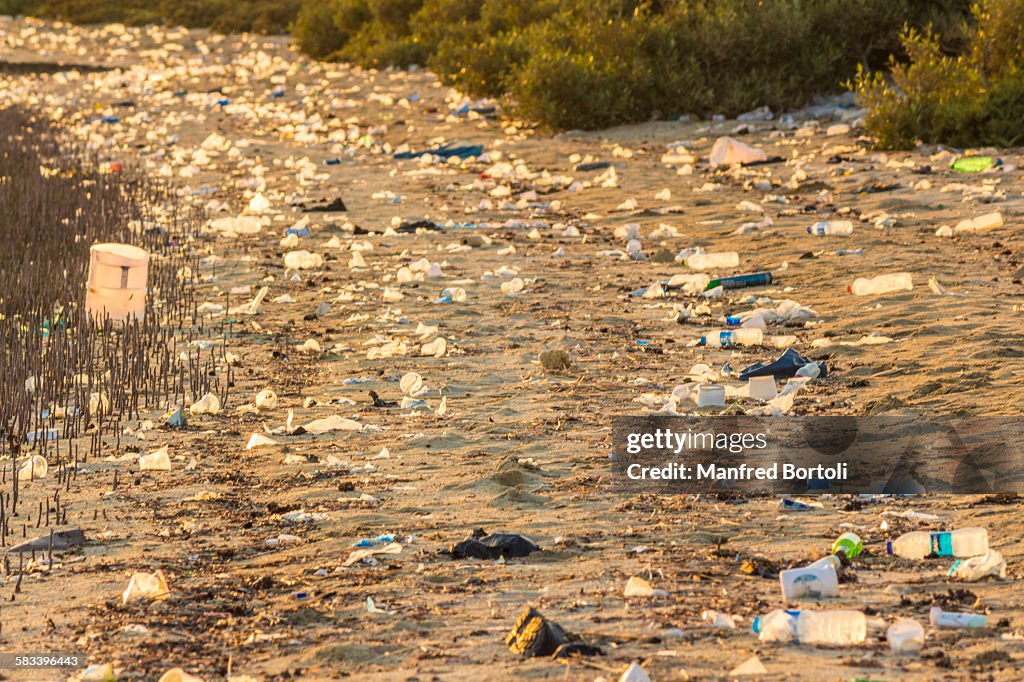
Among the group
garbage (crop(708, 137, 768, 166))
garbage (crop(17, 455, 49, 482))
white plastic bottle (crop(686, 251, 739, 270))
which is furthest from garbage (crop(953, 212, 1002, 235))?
garbage (crop(17, 455, 49, 482))

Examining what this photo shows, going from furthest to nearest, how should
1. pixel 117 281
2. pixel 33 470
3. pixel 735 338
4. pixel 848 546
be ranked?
pixel 117 281
pixel 735 338
pixel 33 470
pixel 848 546

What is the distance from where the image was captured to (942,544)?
3.64 m

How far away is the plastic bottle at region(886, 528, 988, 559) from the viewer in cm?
360

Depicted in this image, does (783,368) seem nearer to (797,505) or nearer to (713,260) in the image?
(797,505)

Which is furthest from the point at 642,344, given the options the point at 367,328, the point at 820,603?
the point at 820,603

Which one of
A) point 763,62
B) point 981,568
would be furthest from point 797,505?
point 763,62

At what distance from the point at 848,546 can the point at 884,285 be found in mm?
3378

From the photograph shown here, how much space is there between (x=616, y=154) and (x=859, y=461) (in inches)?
324

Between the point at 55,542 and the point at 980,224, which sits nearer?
the point at 55,542

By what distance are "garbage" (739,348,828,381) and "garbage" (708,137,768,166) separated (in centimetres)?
599

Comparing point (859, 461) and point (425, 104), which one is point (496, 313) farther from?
point (425, 104)

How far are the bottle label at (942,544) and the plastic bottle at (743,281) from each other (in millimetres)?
3720

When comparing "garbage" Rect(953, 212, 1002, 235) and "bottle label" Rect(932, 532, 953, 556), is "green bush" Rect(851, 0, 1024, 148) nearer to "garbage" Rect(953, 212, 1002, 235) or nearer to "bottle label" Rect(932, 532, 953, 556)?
"garbage" Rect(953, 212, 1002, 235)

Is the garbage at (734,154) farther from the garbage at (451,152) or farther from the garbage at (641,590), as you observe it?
the garbage at (641,590)
